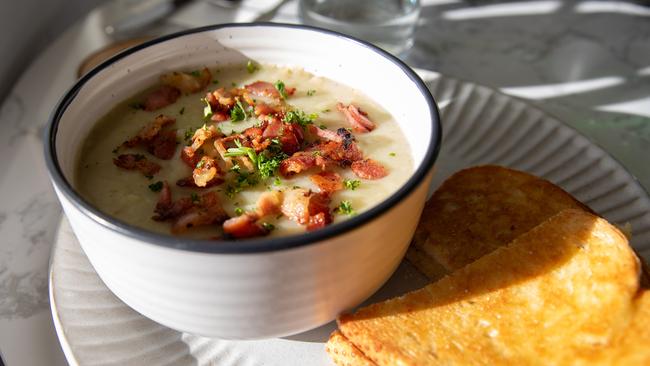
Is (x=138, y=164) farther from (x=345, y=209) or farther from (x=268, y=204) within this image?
(x=345, y=209)

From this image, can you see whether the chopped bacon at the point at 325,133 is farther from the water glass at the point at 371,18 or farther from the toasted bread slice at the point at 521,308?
the water glass at the point at 371,18

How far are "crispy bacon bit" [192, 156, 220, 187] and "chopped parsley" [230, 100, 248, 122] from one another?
29 cm

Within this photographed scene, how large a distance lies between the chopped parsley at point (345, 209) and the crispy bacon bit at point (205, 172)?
38 centimetres

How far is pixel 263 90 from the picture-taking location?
2457 mm

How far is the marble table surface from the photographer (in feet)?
7.60

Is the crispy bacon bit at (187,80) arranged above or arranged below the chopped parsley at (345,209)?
above

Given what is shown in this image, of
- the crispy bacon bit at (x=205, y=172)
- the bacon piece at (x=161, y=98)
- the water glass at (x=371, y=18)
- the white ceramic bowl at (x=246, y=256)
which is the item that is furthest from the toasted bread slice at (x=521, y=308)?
the water glass at (x=371, y=18)

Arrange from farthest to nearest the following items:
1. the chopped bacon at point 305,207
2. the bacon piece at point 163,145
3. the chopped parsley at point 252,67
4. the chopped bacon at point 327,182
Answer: the chopped parsley at point 252,67 → the bacon piece at point 163,145 → the chopped bacon at point 327,182 → the chopped bacon at point 305,207

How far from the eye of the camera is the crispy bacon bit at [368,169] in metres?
2.07

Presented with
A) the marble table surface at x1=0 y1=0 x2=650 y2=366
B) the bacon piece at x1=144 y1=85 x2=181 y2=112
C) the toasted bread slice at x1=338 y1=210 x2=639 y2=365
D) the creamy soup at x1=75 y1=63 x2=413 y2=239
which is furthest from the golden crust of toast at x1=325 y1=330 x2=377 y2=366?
the bacon piece at x1=144 y1=85 x2=181 y2=112

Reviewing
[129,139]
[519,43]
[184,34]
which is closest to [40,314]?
[129,139]

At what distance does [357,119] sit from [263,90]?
1.27ft

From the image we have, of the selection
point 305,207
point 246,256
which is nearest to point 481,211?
point 305,207

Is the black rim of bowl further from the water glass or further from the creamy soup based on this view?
the water glass
